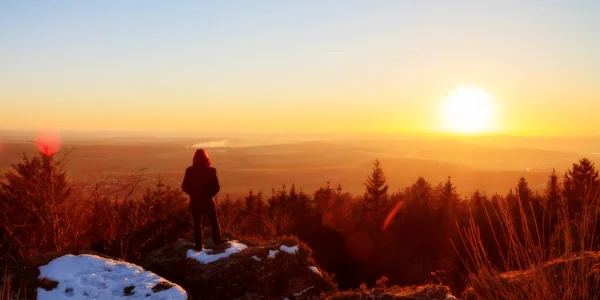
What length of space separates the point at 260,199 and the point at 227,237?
105ft

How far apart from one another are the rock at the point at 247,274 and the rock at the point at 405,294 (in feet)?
6.64

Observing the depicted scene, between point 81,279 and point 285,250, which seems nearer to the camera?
point 81,279

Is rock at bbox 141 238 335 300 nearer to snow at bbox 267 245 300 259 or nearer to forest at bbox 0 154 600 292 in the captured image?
snow at bbox 267 245 300 259

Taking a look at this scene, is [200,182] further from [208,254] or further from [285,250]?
[285,250]

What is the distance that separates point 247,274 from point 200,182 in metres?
2.53

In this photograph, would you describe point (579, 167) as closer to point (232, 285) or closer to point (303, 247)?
point (303, 247)

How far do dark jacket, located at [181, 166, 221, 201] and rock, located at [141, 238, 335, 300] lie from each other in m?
1.51

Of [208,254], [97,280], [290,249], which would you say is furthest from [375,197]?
[97,280]

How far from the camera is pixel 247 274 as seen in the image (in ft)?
34.4

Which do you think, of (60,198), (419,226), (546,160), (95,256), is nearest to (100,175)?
(60,198)

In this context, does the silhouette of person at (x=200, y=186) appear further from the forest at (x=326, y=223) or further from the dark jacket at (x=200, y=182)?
the forest at (x=326, y=223)

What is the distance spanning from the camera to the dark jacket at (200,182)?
10.9 metres

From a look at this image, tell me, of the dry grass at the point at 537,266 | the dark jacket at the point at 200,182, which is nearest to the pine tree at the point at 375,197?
the dark jacket at the point at 200,182

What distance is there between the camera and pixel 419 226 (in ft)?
108
